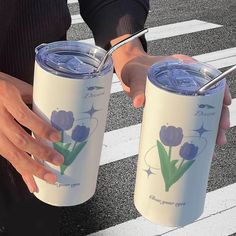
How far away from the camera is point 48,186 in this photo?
1144 mm

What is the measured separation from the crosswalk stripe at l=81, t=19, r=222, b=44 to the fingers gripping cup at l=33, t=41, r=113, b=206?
163 inches

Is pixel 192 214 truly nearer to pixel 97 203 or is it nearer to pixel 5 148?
pixel 5 148

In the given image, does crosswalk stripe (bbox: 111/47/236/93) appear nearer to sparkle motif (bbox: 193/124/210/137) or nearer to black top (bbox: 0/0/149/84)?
black top (bbox: 0/0/149/84)

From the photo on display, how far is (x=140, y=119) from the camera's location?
3834 millimetres

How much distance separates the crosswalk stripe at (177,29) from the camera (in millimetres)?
5372

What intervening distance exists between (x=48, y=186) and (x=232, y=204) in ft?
6.76

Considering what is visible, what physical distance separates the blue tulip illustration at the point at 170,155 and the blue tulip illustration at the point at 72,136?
5.3 inches

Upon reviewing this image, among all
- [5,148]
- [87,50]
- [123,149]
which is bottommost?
[123,149]

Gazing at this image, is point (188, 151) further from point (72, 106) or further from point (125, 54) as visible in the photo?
point (125, 54)

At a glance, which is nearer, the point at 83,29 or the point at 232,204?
the point at 232,204

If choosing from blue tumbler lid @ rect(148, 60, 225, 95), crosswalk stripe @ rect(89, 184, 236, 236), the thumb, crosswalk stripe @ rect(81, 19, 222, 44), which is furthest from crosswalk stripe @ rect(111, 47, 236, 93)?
blue tumbler lid @ rect(148, 60, 225, 95)

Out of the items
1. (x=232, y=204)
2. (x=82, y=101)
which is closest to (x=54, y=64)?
(x=82, y=101)

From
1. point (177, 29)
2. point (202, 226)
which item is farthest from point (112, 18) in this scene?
point (177, 29)

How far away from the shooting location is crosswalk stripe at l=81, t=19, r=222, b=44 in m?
5.37
